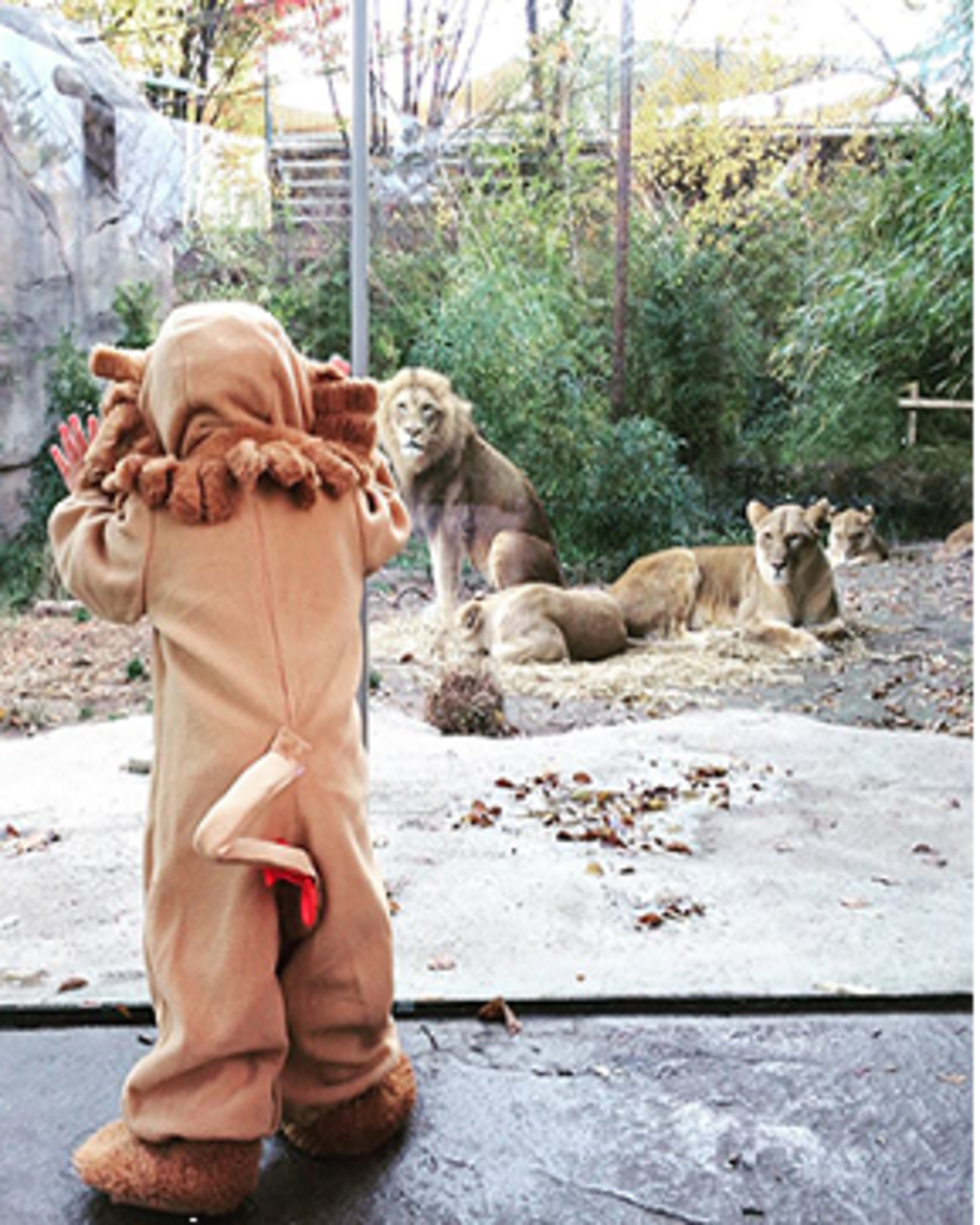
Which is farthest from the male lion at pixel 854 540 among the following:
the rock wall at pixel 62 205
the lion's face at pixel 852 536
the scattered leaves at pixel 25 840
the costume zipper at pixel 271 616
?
the scattered leaves at pixel 25 840

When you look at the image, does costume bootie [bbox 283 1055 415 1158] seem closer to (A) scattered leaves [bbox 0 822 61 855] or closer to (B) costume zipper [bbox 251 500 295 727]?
(B) costume zipper [bbox 251 500 295 727]

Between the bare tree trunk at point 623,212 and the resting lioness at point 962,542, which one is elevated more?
the bare tree trunk at point 623,212

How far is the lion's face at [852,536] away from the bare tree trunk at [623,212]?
0.43 metres

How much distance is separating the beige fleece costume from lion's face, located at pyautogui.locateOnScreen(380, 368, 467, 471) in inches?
25.0

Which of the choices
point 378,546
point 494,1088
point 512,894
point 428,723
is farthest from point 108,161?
point 494,1088

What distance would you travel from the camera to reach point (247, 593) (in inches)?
61.4

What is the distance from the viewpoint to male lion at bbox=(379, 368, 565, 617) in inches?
90.3

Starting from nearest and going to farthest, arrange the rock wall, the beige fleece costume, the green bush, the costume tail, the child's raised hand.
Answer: the green bush < the costume tail < the beige fleece costume < the child's raised hand < the rock wall

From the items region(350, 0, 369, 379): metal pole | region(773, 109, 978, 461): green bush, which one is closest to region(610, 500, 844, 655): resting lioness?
region(773, 109, 978, 461): green bush

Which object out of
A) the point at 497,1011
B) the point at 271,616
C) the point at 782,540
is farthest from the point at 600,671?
the point at 271,616

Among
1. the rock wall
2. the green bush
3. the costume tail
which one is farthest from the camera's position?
the rock wall

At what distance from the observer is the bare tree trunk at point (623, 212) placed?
2104 millimetres

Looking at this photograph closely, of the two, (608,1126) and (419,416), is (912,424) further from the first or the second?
(608,1126)

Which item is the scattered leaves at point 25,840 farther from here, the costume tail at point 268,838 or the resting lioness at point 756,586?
the resting lioness at point 756,586
